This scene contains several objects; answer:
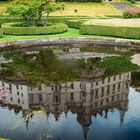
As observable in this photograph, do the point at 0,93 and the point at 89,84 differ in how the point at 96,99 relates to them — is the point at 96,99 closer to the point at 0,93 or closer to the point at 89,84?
the point at 89,84

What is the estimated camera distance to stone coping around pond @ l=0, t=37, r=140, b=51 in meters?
40.0

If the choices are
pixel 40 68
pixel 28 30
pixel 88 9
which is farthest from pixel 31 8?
pixel 88 9

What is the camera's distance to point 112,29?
4472cm

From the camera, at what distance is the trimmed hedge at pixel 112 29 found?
4350 cm

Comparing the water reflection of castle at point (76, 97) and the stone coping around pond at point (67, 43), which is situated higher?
the stone coping around pond at point (67, 43)

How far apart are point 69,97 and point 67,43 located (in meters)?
19.2

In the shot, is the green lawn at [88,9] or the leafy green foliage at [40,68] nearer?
the leafy green foliage at [40,68]

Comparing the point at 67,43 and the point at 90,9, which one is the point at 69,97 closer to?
the point at 67,43

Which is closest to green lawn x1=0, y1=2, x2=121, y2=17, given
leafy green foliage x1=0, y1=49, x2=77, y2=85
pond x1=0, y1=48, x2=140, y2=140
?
leafy green foliage x1=0, y1=49, x2=77, y2=85

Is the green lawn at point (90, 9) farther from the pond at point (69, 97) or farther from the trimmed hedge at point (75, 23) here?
the pond at point (69, 97)

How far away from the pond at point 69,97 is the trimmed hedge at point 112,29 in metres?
8.70

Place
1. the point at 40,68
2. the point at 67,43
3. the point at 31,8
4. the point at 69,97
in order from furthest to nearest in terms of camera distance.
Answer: the point at 31,8 → the point at 67,43 → the point at 40,68 → the point at 69,97

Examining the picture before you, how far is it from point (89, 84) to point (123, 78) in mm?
3213

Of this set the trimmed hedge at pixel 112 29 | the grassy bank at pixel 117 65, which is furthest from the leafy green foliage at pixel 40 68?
the trimmed hedge at pixel 112 29
